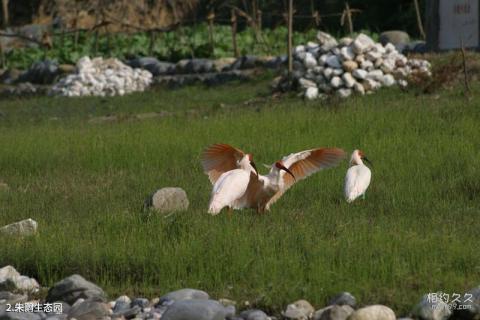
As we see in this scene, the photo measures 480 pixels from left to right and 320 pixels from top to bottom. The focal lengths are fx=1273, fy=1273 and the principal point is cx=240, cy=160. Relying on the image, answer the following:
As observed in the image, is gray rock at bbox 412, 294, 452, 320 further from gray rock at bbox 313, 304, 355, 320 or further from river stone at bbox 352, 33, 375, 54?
river stone at bbox 352, 33, 375, 54

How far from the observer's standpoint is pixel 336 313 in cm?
712

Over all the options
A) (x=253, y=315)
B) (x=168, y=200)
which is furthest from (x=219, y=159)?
(x=253, y=315)

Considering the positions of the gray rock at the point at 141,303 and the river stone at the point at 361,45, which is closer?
the gray rock at the point at 141,303

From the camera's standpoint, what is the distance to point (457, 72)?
19.0 metres

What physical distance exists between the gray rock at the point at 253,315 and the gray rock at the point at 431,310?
867mm

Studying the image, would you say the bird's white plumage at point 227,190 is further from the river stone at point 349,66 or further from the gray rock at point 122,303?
the river stone at point 349,66

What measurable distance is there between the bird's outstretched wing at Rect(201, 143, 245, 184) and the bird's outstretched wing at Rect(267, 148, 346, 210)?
425mm

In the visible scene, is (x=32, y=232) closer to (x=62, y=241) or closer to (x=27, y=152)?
(x=62, y=241)

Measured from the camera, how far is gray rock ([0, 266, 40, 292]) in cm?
847

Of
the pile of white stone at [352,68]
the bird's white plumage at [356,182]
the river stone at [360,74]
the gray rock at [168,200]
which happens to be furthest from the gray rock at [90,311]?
the river stone at [360,74]

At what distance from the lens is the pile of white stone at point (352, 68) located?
64.4 feet

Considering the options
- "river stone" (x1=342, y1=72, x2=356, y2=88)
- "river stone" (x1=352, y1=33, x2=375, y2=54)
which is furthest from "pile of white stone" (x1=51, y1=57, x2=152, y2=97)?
"river stone" (x1=342, y1=72, x2=356, y2=88)

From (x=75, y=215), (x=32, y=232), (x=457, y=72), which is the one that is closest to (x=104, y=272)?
(x=32, y=232)

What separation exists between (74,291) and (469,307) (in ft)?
8.12
